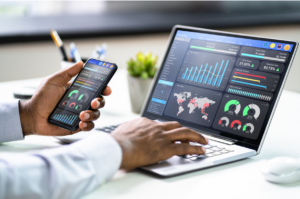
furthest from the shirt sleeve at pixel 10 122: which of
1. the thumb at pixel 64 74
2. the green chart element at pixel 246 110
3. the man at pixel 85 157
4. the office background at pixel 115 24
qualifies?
the office background at pixel 115 24

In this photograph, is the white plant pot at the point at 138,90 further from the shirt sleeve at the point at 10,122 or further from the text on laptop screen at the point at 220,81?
the shirt sleeve at the point at 10,122

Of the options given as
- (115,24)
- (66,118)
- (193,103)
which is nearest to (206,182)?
(193,103)

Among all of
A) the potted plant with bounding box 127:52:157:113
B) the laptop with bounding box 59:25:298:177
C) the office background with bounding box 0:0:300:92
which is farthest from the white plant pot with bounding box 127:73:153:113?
the office background with bounding box 0:0:300:92

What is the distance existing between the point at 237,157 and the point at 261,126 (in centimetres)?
11

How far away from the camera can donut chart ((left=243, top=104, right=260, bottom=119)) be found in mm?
805

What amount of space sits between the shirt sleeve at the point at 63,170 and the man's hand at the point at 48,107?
0.75ft

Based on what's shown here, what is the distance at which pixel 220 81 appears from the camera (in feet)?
2.94

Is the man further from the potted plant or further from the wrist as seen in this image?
the potted plant

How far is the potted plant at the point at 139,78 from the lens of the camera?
112cm

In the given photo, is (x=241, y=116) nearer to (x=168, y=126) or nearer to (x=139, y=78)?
(x=168, y=126)

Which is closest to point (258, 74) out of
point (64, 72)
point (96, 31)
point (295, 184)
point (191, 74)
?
point (191, 74)

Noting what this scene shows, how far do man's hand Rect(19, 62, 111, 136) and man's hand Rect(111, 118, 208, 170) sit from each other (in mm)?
166

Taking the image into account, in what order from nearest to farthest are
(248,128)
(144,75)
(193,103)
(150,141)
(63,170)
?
1. (63,170)
2. (150,141)
3. (248,128)
4. (193,103)
5. (144,75)

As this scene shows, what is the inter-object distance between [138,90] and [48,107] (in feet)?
1.04
